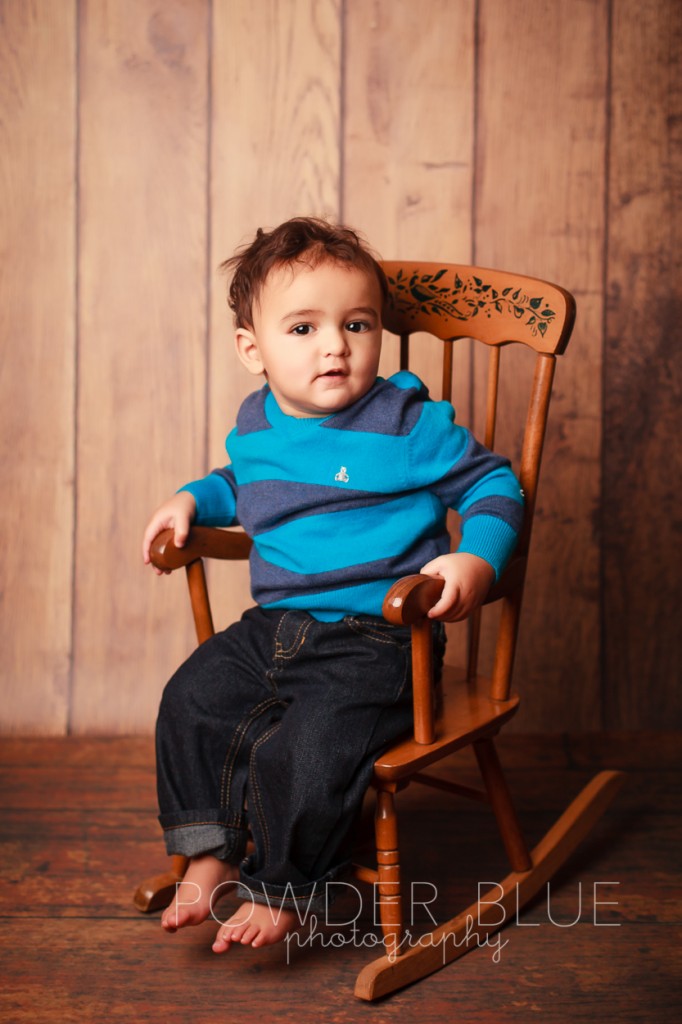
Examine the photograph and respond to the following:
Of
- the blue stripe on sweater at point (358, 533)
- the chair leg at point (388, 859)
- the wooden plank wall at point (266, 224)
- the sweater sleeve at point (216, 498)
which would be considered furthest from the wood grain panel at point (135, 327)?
the chair leg at point (388, 859)

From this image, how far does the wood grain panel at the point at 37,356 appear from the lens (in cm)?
206

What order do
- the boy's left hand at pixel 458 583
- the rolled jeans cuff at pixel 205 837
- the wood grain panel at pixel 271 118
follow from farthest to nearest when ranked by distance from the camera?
1. the wood grain panel at pixel 271 118
2. the rolled jeans cuff at pixel 205 837
3. the boy's left hand at pixel 458 583

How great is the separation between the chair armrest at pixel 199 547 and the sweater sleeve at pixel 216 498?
2 cm

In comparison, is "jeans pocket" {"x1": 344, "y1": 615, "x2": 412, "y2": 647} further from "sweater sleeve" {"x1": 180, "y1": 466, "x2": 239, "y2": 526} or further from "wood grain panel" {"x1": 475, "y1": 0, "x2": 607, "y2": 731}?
"wood grain panel" {"x1": 475, "y1": 0, "x2": 607, "y2": 731}

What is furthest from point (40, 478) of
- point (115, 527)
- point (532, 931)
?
point (532, 931)

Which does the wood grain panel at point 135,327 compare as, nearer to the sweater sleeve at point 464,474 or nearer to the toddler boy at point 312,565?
the toddler boy at point 312,565

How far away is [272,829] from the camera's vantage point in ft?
4.33

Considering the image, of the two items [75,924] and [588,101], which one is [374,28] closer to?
[588,101]

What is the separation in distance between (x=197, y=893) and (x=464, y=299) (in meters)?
0.96

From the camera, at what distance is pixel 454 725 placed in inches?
55.3

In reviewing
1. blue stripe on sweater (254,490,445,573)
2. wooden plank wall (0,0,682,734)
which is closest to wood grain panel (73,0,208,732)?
wooden plank wall (0,0,682,734)

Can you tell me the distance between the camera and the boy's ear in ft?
5.09

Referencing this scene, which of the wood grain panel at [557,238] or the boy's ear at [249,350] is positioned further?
the wood grain panel at [557,238]

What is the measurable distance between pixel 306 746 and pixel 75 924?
1.66 feet
